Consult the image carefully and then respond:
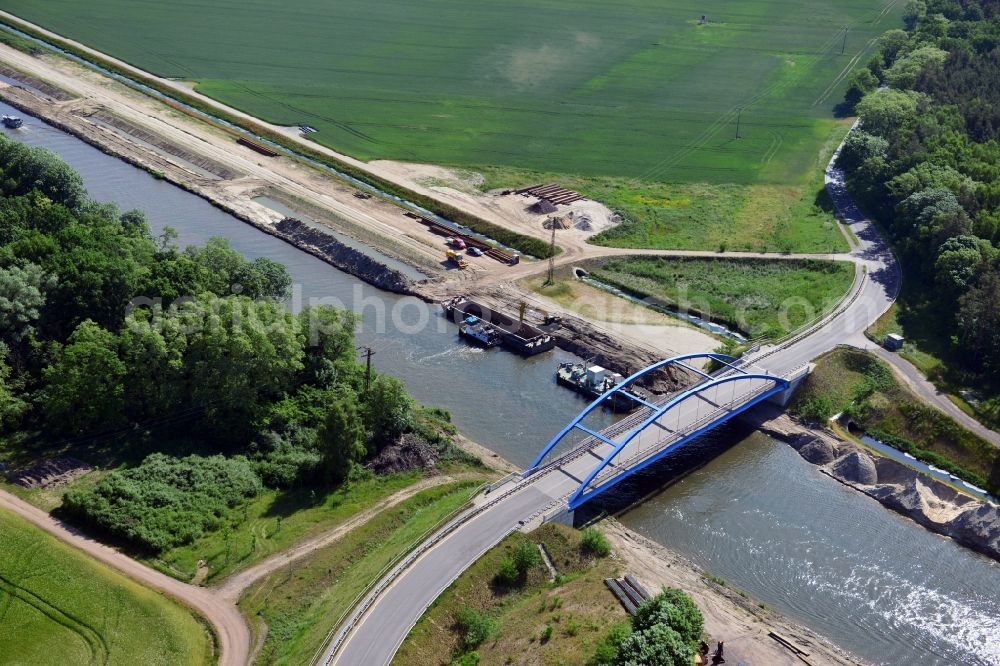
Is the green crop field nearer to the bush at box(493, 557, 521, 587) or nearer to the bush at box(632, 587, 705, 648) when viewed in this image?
the bush at box(493, 557, 521, 587)

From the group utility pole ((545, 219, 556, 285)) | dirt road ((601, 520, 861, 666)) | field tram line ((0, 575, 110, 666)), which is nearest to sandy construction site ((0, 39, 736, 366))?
utility pole ((545, 219, 556, 285))

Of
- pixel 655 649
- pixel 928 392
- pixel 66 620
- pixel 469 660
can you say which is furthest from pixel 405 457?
pixel 928 392

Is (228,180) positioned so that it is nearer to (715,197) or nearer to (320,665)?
(715,197)

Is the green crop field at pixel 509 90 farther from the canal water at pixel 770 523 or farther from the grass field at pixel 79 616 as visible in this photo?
the grass field at pixel 79 616

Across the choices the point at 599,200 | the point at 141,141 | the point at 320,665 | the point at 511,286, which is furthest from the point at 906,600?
the point at 141,141

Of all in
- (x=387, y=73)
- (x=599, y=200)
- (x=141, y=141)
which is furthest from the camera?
(x=387, y=73)
